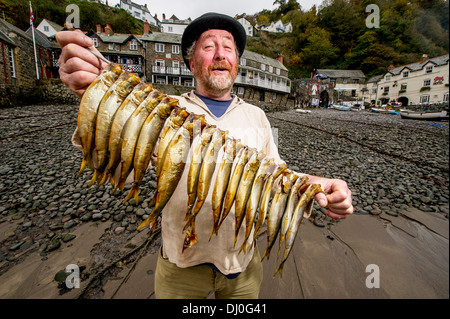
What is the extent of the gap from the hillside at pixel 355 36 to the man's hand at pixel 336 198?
1068mm

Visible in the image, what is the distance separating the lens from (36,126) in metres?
14.0

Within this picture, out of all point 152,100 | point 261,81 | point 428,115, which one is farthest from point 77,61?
point 261,81

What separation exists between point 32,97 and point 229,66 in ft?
111

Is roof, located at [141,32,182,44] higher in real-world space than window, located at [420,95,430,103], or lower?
higher

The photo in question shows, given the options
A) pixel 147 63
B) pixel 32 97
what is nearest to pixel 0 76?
pixel 32 97

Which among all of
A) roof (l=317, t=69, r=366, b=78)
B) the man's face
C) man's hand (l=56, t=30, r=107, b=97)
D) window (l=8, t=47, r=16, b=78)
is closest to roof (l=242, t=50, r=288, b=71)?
roof (l=317, t=69, r=366, b=78)

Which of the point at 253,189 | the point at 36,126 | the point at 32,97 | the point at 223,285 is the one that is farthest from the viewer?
the point at 32,97

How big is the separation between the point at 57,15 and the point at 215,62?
79.2 metres

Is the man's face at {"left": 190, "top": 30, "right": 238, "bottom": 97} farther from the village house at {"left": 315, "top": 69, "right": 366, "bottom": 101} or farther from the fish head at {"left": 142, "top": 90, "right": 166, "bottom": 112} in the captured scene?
the village house at {"left": 315, "top": 69, "right": 366, "bottom": 101}

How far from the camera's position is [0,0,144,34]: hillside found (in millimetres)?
42094

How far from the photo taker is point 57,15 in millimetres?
54469

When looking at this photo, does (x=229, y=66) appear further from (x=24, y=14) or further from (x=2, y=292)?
(x=24, y=14)

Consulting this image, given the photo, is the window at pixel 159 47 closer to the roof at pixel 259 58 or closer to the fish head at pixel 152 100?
the roof at pixel 259 58

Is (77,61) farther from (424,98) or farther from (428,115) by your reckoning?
(424,98)
